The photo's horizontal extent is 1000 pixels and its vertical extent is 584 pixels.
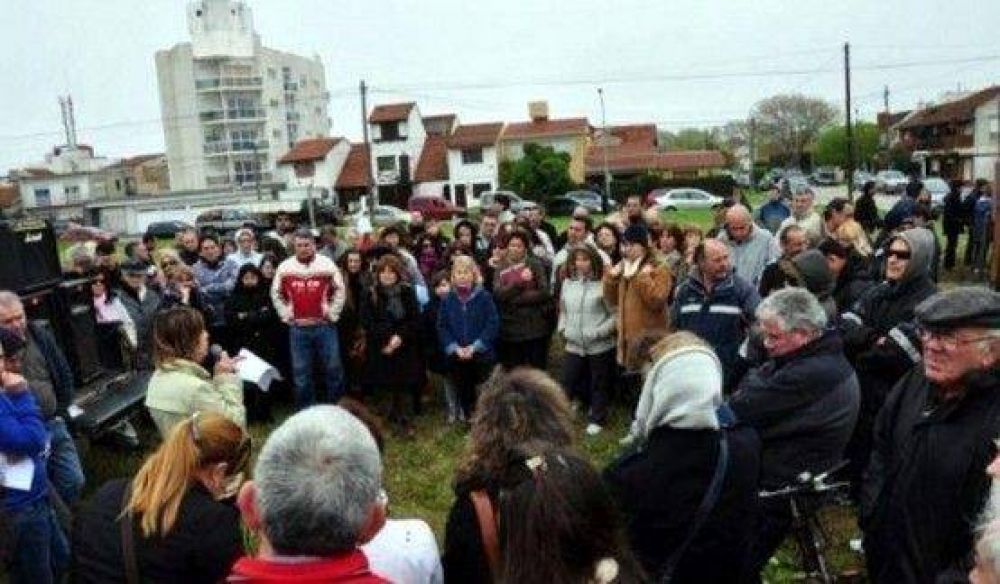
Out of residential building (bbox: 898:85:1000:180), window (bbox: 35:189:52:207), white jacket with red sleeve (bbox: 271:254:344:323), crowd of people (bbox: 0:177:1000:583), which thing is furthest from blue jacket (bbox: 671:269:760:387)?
window (bbox: 35:189:52:207)

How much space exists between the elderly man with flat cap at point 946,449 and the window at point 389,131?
6140 cm

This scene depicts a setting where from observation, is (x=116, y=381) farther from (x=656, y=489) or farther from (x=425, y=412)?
→ (x=656, y=489)

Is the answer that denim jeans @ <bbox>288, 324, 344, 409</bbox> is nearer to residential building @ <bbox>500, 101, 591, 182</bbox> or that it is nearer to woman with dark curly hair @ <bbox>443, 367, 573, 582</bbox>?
woman with dark curly hair @ <bbox>443, 367, 573, 582</bbox>

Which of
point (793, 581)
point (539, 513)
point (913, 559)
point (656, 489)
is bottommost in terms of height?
point (793, 581)

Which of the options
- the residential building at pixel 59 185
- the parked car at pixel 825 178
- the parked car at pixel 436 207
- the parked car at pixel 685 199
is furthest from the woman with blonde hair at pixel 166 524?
the residential building at pixel 59 185

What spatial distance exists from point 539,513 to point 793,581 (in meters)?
3.08

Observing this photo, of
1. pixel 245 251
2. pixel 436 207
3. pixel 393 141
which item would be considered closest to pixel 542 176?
pixel 436 207

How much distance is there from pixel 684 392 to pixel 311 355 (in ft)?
18.0

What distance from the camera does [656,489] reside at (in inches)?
119

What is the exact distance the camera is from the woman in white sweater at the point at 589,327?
24.6 ft

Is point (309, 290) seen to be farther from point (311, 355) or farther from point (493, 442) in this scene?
point (493, 442)

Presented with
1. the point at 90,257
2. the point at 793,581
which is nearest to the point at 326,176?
the point at 90,257

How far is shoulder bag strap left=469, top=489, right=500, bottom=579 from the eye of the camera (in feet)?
8.36

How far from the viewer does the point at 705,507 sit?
9.89ft
